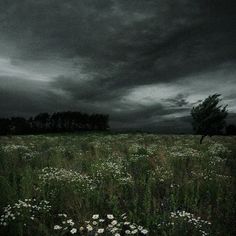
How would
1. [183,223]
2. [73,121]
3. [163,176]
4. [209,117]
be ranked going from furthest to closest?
1. [73,121]
2. [209,117]
3. [163,176]
4. [183,223]

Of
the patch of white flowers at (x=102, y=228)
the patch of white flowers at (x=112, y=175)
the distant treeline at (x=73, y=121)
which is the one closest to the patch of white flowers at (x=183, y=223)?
the patch of white flowers at (x=102, y=228)

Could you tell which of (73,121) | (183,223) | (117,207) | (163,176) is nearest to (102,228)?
(117,207)

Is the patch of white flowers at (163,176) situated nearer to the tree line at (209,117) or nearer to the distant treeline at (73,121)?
the tree line at (209,117)

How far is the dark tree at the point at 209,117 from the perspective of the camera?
27906 millimetres

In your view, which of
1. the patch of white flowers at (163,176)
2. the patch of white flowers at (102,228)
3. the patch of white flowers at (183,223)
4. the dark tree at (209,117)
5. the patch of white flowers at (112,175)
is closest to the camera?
the patch of white flowers at (102,228)

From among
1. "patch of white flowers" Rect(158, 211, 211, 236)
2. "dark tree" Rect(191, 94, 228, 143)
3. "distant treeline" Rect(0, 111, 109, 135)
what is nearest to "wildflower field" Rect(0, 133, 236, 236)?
"patch of white flowers" Rect(158, 211, 211, 236)

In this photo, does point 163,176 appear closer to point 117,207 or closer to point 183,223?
point 117,207

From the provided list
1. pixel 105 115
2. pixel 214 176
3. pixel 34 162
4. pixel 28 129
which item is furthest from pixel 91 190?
pixel 105 115

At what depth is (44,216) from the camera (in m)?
5.43

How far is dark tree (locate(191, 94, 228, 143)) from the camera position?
91.6 feet

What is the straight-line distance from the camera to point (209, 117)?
27797mm

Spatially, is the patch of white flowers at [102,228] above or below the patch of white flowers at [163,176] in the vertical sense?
below

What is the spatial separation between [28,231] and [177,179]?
4.64 m

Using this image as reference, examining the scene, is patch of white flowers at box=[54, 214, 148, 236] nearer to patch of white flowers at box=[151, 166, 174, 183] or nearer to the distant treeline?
patch of white flowers at box=[151, 166, 174, 183]
